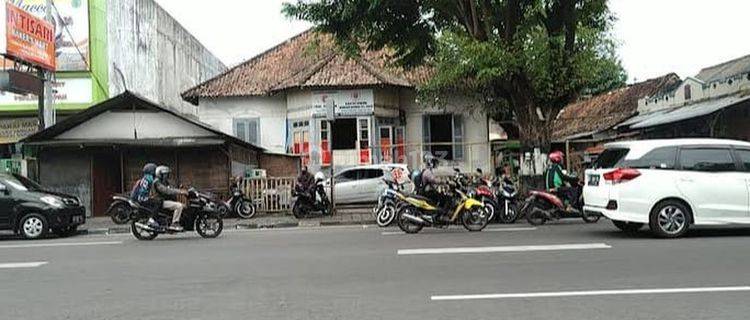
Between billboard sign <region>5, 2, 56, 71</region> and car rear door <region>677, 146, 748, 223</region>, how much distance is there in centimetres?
1565

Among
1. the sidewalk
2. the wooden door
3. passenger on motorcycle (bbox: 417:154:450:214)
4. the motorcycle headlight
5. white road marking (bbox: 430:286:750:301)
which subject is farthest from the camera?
the wooden door

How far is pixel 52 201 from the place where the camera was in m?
15.5

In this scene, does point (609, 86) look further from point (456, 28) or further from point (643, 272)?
point (643, 272)

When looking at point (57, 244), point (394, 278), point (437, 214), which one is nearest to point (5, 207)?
point (57, 244)

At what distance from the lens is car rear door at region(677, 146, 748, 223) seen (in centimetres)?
1195

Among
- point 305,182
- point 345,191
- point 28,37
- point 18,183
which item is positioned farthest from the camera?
point 345,191

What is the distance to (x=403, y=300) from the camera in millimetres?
7219

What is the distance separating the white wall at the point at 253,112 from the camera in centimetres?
2900

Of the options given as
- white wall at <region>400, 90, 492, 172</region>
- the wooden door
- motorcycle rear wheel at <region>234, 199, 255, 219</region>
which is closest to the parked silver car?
motorcycle rear wheel at <region>234, 199, 255, 219</region>

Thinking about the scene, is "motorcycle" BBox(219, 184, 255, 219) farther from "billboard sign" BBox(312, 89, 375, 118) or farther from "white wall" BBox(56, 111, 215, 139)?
"billboard sign" BBox(312, 89, 375, 118)

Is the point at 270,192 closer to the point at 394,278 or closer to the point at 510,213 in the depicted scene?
the point at 510,213

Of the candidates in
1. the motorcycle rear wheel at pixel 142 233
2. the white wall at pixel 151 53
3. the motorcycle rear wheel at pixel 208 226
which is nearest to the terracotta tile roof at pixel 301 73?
Result: the white wall at pixel 151 53

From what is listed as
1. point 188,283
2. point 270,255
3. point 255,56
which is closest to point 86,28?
point 255,56

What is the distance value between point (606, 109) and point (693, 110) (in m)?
14.9
